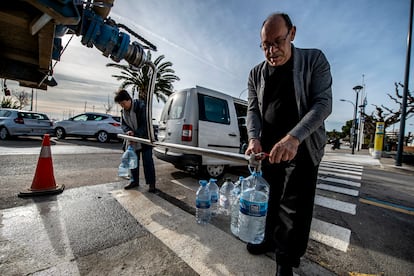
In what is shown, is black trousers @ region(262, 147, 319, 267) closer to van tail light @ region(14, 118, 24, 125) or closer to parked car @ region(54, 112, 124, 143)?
parked car @ region(54, 112, 124, 143)

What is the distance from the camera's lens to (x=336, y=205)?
324 centimetres

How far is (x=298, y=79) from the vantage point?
4.60ft

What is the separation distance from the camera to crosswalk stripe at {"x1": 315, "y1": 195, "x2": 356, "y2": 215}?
3050 mm

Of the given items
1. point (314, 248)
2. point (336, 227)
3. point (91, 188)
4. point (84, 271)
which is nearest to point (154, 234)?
point (84, 271)

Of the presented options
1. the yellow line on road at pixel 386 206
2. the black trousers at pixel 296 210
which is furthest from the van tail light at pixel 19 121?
the yellow line on road at pixel 386 206

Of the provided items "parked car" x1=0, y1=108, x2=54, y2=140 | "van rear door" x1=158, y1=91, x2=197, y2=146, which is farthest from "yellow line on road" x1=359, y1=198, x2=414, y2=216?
"parked car" x1=0, y1=108, x2=54, y2=140

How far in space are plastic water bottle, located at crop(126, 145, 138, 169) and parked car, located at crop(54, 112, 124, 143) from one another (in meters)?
8.29

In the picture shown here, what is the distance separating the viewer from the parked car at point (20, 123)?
8.67 metres

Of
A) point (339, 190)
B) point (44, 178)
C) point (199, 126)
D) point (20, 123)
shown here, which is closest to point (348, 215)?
point (339, 190)

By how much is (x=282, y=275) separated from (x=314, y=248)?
806mm

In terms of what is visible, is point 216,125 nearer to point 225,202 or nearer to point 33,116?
point 225,202

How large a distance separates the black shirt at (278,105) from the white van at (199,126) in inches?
81.1

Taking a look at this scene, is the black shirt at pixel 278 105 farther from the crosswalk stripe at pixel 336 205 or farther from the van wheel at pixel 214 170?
the van wheel at pixel 214 170

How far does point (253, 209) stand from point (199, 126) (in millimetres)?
2589
